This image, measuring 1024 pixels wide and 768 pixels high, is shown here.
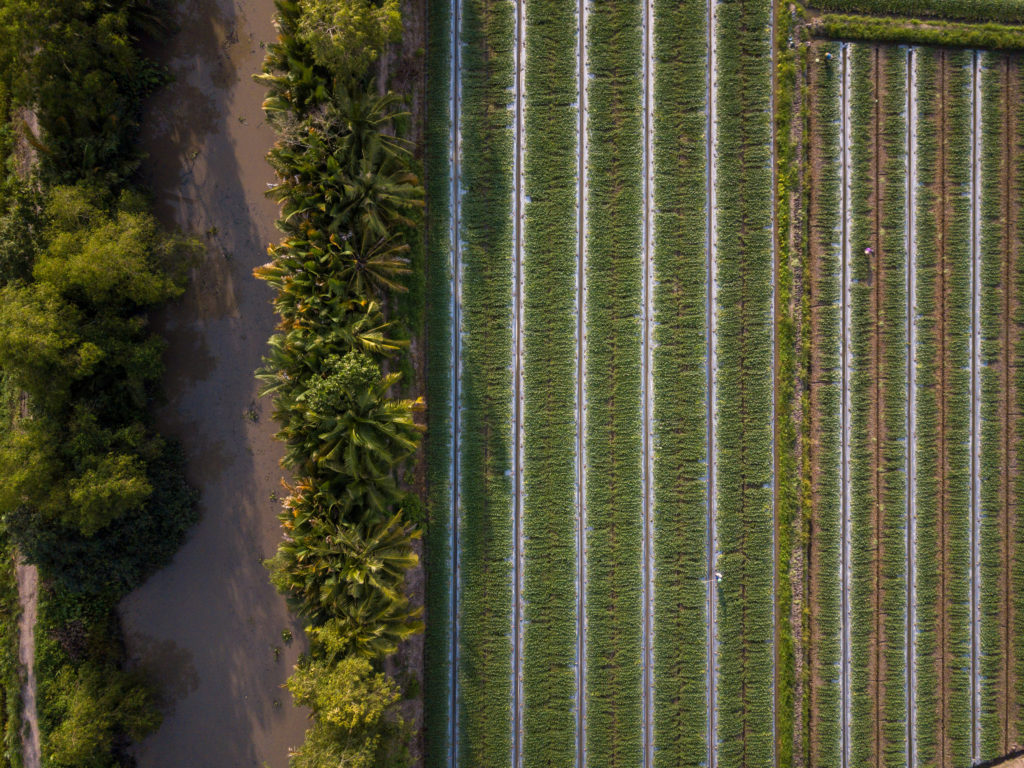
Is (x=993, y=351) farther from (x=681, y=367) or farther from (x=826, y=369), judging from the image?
(x=681, y=367)

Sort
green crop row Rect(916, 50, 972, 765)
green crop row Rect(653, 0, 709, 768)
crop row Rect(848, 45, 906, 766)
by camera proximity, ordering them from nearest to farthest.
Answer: green crop row Rect(653, 0, 709, 768) < crop row Rect(848, 45, 906, 766) < green crop row Rect(916, 50, 972, 765)

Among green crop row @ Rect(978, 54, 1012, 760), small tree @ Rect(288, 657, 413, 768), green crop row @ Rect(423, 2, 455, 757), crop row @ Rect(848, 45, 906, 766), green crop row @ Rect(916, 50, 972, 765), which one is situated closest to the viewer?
small tree @ Rect(288, 657, 413, 768)

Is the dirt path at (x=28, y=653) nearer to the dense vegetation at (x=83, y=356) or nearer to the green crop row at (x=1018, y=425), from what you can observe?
the dense vegetation at (x=83, y=356)

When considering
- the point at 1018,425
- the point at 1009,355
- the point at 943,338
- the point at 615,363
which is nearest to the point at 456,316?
the point at 615,363

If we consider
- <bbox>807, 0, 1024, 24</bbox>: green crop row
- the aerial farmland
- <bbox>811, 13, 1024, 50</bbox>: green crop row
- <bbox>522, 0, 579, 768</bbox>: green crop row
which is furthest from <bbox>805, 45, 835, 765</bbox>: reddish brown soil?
<bbox>522, 0, 579, 768</bbox>: green crop row

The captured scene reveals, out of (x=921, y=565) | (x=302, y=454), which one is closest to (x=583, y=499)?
Answer: (x=302, y=454)

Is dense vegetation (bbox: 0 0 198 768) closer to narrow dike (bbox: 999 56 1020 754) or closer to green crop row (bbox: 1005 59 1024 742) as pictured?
narrow dike (bbox: 999 56 1020 754)

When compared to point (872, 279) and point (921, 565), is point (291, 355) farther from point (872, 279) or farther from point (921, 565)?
point (921, 565)
